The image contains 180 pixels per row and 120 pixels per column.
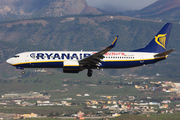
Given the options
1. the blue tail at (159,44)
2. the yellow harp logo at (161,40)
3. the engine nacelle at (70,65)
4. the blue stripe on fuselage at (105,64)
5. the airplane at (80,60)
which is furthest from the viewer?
the yellow harp logo at (161,40)

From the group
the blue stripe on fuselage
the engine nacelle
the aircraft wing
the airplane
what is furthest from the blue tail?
the engine nacelle

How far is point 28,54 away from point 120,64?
750 inches

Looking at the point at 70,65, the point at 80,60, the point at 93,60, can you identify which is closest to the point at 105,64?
the point at 93,60

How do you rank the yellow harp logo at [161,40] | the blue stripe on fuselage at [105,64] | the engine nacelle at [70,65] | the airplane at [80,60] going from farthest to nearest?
the yellow harp logo at [161,40]
the blue stripe on fuselage at [105,64]
the airplane at [80,60]
the engine nacelle at [70,65]

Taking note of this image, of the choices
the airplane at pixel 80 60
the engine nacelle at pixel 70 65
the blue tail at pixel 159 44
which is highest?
the blue tail at pixel 159 44

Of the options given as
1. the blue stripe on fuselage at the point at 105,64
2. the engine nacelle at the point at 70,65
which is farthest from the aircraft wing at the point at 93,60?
the blue stripe on fuselage at the point at 105,64

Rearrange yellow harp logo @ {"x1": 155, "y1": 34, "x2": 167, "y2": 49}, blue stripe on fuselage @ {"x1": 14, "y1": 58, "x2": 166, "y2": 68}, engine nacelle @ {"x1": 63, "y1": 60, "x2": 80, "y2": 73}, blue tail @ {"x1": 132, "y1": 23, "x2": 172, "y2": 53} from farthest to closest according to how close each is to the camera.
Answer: yellow harp logo @ {"x1": 155, "y1": 34, "x2": 167, "y2": 49} < blue tail @ {"x1": 132, "y1": 23, "x2": 172, "y2": 53} < blue stripe on fuselage @ {"x1": 14, "y1": 58, "x2": 166, "y2": 68} < engine nacelle @ {"x1": 63, "y1": 60, "x2": 80, "y2": 73}

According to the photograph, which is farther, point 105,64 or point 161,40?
point 161,40

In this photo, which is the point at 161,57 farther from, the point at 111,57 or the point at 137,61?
the point at 111,57

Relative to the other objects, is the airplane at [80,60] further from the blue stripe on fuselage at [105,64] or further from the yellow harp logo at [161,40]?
the yellow harp logo at [161,40]

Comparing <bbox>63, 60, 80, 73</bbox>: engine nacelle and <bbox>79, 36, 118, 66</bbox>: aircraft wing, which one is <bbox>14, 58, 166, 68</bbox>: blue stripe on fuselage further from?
<bbox>79, 36, 118, 66</bbox>: aircraft wing

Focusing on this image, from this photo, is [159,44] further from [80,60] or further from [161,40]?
[80,60]

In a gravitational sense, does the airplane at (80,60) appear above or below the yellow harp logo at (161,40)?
below

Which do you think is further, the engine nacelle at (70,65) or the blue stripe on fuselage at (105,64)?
the blue stripe on fuselage at (105,64)
